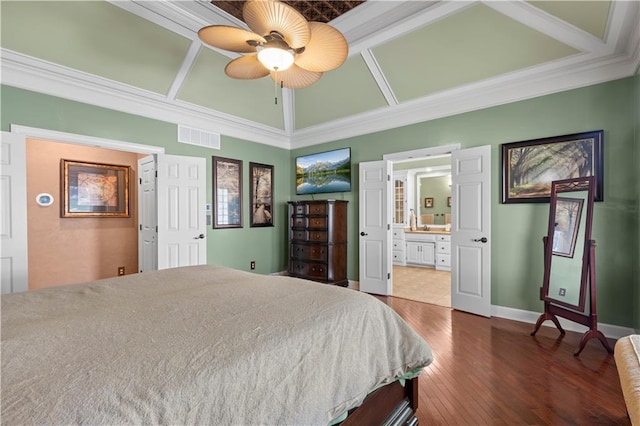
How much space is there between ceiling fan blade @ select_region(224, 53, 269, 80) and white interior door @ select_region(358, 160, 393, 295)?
2547mm

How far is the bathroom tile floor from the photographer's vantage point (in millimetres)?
4453

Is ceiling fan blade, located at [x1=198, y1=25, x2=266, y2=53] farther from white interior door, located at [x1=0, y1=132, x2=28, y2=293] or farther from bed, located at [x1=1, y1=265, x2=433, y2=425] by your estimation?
white interior door, located at [x1=0, y1=132, x2=28, y2=293]

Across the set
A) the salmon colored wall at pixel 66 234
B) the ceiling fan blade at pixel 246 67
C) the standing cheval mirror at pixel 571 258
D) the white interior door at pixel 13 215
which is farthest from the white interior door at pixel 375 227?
the white interior door at pixel 13 215

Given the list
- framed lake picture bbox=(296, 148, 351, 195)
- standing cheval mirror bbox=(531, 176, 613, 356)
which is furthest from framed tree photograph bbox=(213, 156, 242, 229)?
standing cheval mirror bbox=(531, 176, 613, 356)

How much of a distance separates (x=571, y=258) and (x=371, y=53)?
3239 millimetres

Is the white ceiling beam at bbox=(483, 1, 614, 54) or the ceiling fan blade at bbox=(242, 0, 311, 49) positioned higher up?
the white ceiling beam at bbox=(483, 1, 614, 54)

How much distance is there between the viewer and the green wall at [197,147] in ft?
10.3

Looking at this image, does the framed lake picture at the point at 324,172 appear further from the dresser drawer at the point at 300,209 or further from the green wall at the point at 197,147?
the dresser drawer at the point at 300,209

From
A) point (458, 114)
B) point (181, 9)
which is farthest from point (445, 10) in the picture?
point (181, 9)

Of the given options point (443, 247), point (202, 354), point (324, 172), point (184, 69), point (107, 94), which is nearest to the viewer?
point (202, 354)

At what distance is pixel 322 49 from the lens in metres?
2.21

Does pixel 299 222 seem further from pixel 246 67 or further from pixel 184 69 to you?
pixel 246 67

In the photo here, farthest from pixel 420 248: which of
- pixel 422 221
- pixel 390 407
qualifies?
pixel 390 407

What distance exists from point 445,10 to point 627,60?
1884mm
